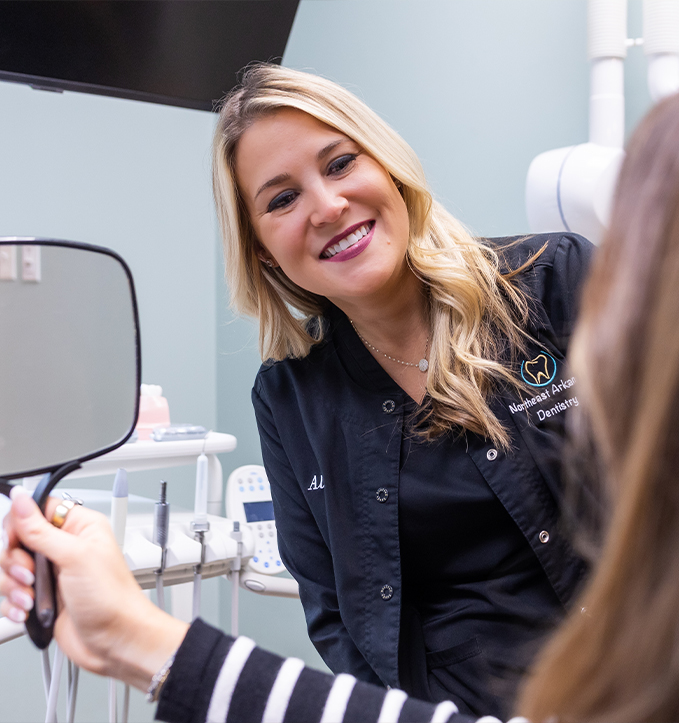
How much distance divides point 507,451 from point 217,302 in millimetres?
1603

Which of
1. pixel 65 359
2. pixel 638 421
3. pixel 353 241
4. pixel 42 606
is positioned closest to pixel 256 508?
pixel 353 241

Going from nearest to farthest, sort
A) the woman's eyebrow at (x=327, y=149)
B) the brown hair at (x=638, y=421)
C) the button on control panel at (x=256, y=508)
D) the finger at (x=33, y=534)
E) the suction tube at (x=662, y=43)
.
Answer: the brown hair at (x=638, y=421) → the finger at (x=33, y=534) → the woman's eyebrow at (x=327, y=149) → the suction tube at (x=662, y=43) → the button on control panel at (x=256, y=508)

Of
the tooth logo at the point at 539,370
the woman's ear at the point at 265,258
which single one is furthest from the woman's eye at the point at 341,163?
the tooth logo at the point at 539,370

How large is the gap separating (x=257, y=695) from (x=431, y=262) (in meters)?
0.68

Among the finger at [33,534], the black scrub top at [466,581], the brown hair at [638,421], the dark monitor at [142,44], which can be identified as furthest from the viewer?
the dark monitor at [142,44]

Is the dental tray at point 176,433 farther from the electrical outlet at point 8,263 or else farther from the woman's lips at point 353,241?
the electrical outlet at point 8,263

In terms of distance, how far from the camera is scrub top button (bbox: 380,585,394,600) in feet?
3.21

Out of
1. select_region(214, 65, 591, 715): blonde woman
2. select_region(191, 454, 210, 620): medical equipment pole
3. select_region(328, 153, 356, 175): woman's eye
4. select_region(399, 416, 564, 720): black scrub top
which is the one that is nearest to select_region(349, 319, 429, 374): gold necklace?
select_region(214, 65, 591, 715): blonde woman

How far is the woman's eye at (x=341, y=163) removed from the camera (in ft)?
3.43

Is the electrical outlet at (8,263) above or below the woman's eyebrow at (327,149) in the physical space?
below

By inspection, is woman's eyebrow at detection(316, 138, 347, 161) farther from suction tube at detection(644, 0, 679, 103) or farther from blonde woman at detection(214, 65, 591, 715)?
suction tube at detection(644, 0, 679, 103)

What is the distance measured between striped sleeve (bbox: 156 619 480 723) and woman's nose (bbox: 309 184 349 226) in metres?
0.63

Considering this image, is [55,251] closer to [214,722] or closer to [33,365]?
[33,365]

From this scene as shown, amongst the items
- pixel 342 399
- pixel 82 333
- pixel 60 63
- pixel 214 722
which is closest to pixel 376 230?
pixel 342 399
